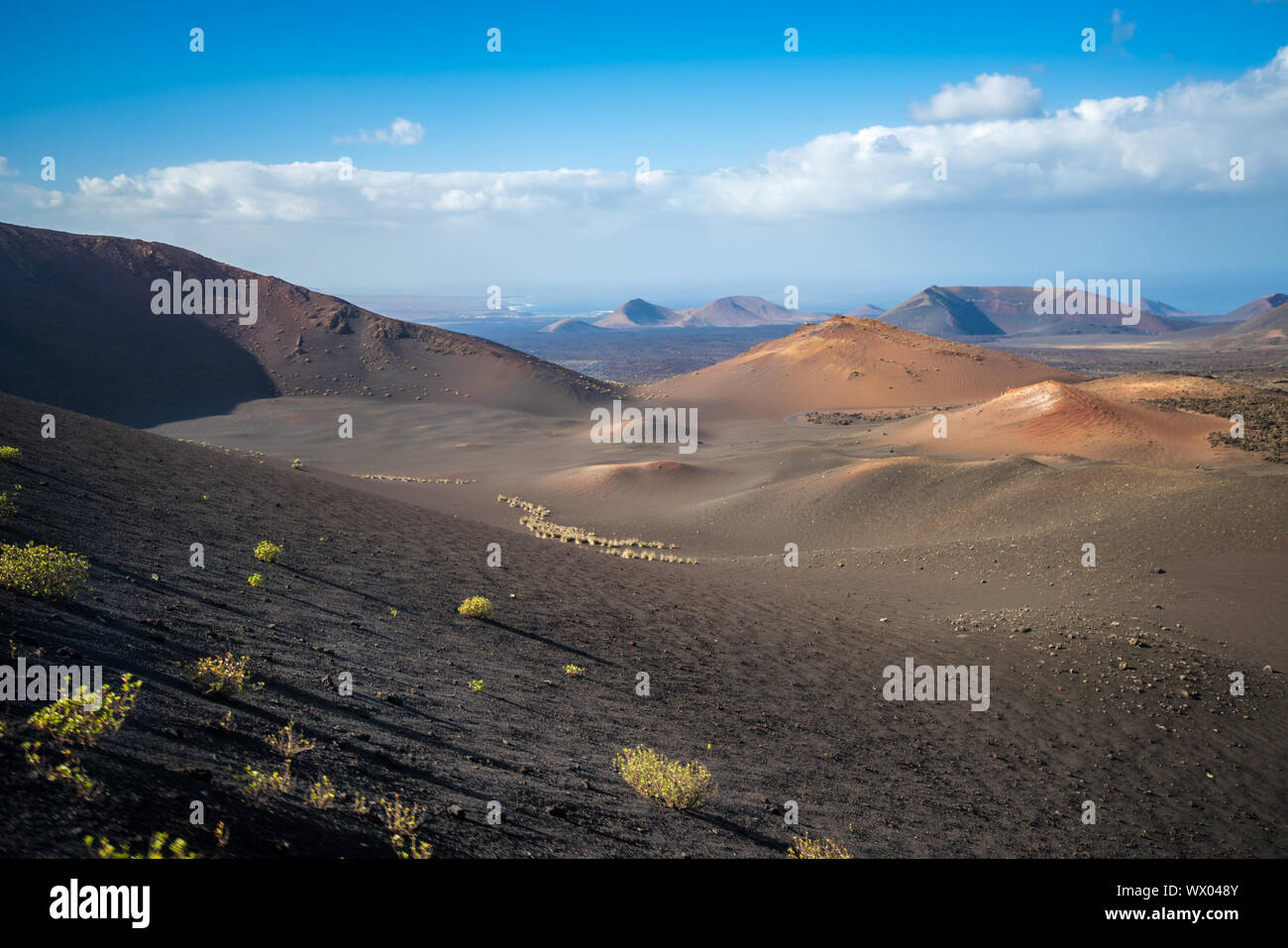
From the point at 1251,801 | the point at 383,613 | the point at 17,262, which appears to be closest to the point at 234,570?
the point at 383,613

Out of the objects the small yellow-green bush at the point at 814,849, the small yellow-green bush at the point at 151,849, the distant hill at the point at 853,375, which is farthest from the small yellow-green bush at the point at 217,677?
the distant hill at the point at 853,375

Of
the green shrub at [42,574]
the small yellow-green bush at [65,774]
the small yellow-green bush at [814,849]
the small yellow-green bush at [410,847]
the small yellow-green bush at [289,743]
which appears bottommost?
the small yellow-green bush at [814,849]

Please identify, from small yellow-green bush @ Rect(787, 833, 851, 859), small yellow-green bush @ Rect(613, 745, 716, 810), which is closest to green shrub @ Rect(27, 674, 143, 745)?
small yellow-green bush @ Rect(613, 745, 716, 810)

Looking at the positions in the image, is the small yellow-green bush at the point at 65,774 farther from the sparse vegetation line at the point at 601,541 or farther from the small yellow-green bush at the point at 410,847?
the sparse vegetation line at the point at 601,541

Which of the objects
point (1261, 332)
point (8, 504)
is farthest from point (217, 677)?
point (1261, 332)

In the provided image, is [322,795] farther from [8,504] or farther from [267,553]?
[8,504]
